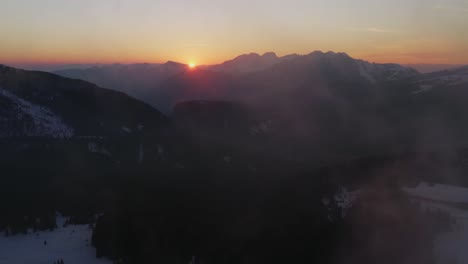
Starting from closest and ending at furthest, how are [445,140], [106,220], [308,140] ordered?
[106,220] < [445,140] < [308,140]

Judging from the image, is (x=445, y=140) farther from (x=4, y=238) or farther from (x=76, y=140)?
(x=4, y=238)

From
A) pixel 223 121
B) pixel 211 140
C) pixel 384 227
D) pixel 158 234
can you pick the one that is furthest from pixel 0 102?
pixel 384 227

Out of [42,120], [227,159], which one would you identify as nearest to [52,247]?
[227,159]

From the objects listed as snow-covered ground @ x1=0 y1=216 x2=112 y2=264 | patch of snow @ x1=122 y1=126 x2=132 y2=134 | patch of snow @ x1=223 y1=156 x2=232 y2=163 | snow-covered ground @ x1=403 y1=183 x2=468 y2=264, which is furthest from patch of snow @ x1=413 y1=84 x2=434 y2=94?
snow-covered ground @ x1=0 y1=216 x2=112 y2=264

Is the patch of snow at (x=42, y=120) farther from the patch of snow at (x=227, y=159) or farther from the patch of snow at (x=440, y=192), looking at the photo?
the patch of snow at (x=440, y=192)

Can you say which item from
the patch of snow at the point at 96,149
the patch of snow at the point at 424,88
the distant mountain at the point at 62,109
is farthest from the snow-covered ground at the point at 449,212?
the patch of snow at the point at 424,88

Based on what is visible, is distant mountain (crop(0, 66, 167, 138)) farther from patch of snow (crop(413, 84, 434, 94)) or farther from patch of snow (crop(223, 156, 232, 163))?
patch of snow (crop(413, 84, 434, 94))

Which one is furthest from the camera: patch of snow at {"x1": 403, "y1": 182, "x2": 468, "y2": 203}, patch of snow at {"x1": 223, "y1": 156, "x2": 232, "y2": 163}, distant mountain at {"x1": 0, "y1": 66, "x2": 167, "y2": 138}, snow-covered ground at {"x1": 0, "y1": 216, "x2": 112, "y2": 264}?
distant mountain at {"x1": 0, "y1": 66, "x2": 167, "y2": 138}
